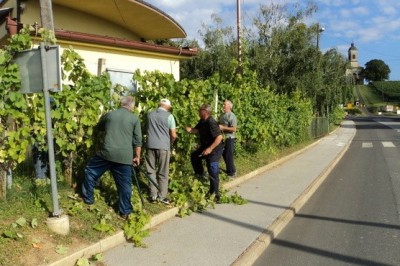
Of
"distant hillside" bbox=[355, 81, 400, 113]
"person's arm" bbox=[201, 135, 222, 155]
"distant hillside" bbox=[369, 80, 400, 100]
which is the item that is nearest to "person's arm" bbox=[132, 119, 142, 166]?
"person's arm" bbox=[201, 135, 222, 155]

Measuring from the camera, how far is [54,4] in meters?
13.6

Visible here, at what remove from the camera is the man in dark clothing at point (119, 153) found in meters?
6.01

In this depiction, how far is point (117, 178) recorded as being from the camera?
616 cm

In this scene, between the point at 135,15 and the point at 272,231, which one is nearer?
the point at 272,231

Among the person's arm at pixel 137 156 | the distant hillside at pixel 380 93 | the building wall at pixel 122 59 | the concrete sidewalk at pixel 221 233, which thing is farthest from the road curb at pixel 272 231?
the distant hillside at pixel 380 93

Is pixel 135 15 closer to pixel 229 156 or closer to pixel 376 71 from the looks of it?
pixel 229 156

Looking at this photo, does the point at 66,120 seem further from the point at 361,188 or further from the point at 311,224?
the point at 361,188

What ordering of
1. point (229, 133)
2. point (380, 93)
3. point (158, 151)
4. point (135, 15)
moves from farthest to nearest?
point (380, 93) → point (135, 15) → point (229, 133) → point (158, 151)

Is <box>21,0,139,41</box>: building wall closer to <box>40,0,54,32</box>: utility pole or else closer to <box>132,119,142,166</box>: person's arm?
<box>40,0,54,32</box>: utility pole

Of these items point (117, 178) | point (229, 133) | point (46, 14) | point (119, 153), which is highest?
point (46, 14)

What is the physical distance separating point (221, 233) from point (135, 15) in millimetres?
10914

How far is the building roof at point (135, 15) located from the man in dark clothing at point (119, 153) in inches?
347

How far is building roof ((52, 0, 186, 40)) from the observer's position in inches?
556

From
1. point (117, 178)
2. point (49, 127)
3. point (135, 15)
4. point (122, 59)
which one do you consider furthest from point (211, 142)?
point (135, 15)
